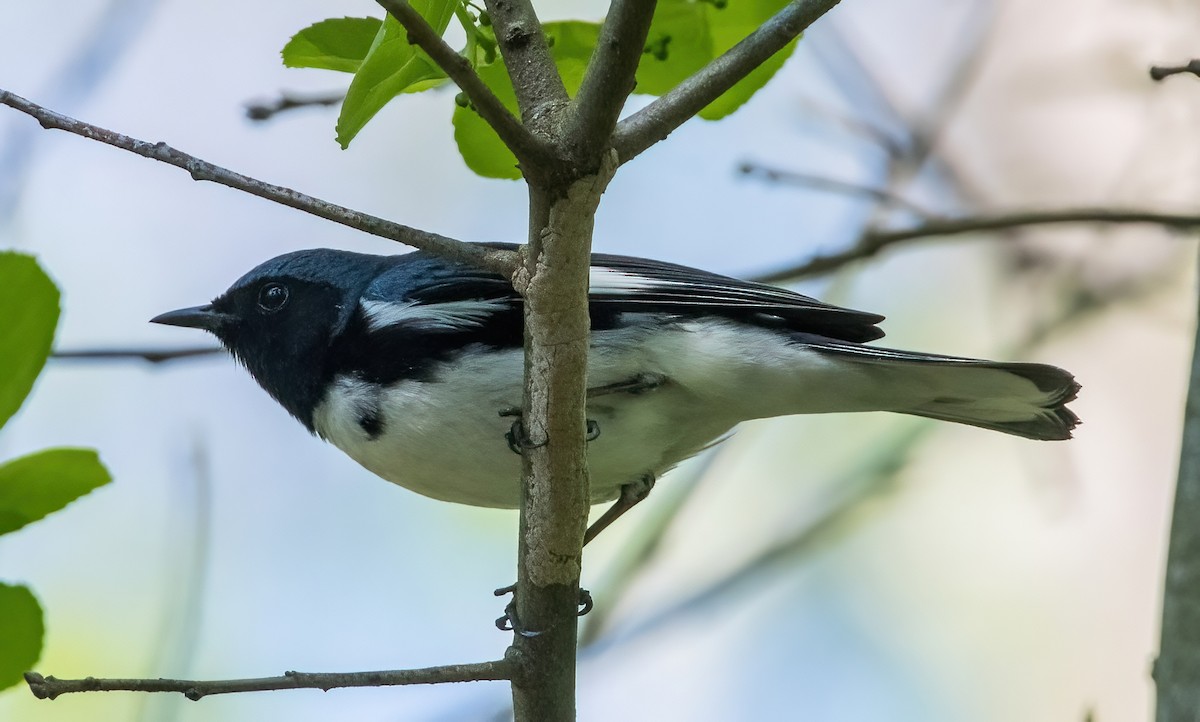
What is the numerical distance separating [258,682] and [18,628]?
51 centimetres

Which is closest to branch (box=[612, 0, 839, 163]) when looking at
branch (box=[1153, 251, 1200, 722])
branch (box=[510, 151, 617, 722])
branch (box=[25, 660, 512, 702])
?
branch (box=[510, 151, 617, 722])

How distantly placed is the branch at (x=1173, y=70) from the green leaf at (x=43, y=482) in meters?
2.08

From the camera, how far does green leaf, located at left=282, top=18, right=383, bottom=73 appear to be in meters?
2.01

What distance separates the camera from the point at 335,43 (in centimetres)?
203

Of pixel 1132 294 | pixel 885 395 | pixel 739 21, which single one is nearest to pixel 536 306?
pixel 739 21

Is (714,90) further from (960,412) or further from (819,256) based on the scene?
(819,256)

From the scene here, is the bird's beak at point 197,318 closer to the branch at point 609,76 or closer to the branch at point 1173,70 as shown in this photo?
the branch at point 609,76

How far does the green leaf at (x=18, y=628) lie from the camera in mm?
1665

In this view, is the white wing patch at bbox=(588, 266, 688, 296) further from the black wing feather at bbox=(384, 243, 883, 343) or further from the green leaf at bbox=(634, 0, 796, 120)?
the green leaf at bbox=(634, 0, 796, 120)

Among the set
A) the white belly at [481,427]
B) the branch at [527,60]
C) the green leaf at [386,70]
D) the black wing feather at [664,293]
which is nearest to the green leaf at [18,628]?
the green leaf at [386,70]

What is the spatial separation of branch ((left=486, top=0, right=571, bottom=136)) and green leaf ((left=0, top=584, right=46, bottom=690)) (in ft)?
3.54

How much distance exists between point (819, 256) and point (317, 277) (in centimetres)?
183

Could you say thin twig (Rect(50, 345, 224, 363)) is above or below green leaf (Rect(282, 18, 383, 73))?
above

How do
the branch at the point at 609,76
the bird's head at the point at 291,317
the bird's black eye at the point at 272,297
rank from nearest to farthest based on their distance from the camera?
1. the branch at the point at 609,76
2. the bird's head at the point at 291,317
3. the bird's black eye at the point at 272,297
